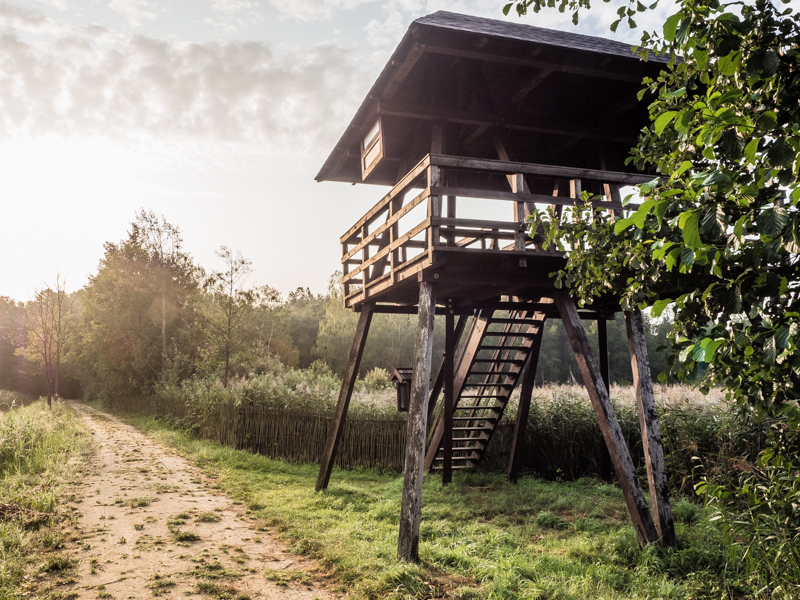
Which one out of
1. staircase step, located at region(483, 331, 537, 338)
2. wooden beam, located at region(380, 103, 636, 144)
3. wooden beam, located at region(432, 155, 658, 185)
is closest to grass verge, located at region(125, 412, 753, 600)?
staircase step, located at region(483, 331, 537, 338)

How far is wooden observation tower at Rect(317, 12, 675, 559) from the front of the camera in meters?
6.00

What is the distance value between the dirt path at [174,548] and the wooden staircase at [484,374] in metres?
4.10

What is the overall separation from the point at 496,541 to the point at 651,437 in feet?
6.99

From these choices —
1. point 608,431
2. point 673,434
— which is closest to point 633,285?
point 608,431

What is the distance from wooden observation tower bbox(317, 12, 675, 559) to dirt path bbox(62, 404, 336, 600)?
146 centimetres

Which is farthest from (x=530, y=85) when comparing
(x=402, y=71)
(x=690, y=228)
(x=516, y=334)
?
(x=690, y=228)

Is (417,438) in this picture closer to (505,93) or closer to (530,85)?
(530,85)

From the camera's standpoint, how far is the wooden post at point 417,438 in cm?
543

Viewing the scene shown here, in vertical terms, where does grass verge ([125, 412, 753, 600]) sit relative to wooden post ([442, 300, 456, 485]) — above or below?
below

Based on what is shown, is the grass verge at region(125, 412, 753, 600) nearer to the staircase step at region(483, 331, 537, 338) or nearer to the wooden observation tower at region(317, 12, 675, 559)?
the wooden observation tower at region(317, 12, 675, 559)

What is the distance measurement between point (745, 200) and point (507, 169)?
453 cm

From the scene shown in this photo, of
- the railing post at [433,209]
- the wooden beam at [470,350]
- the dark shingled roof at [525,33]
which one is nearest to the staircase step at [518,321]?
the wooden beam at [470,350]

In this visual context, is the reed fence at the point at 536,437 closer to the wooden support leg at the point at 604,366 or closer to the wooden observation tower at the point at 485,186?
the wooden support leg at the point at 604,366

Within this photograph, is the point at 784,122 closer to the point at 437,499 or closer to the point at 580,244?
the point at 580,244
